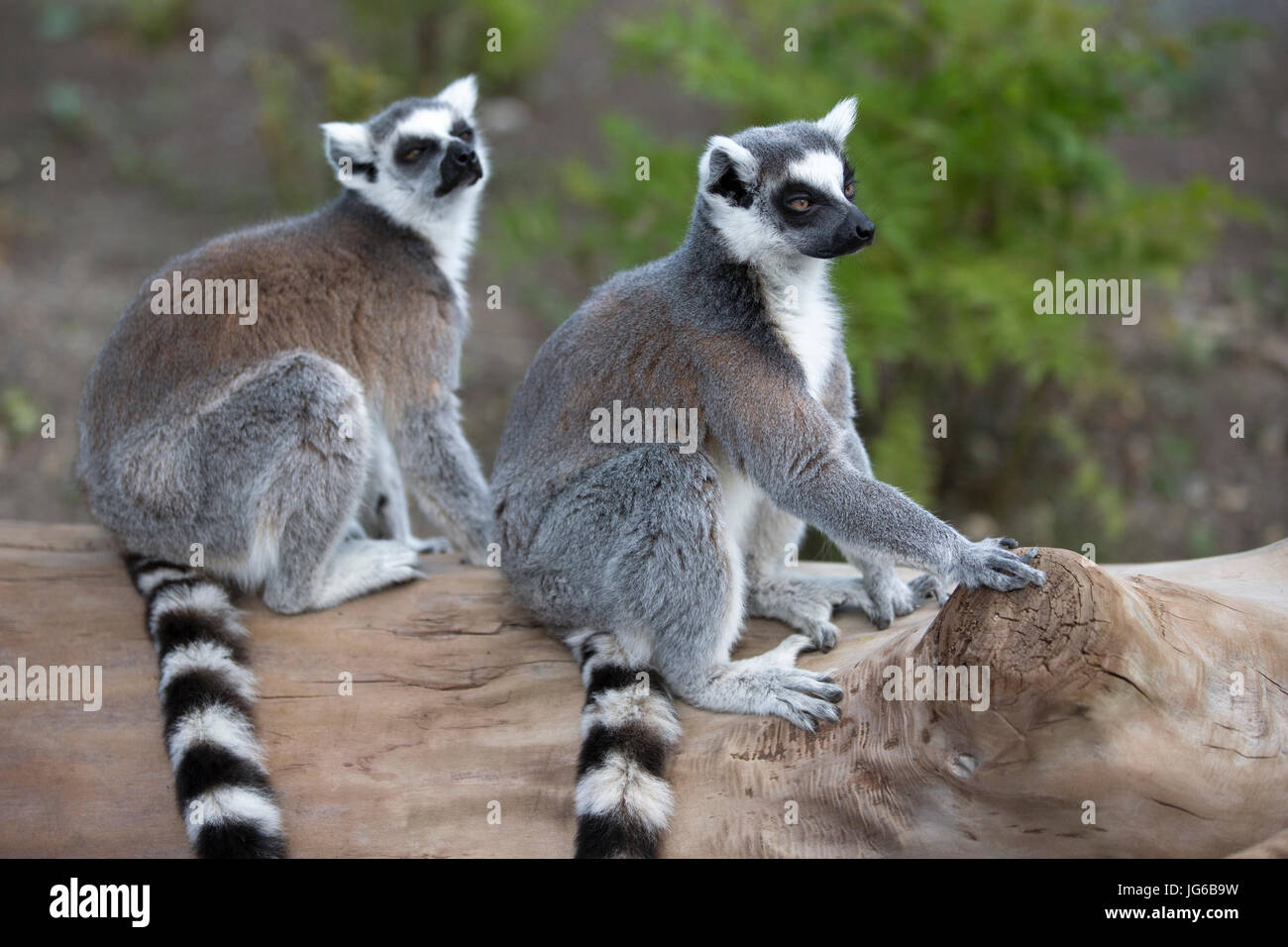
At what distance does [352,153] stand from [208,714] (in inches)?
98.9

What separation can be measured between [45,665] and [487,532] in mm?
1659

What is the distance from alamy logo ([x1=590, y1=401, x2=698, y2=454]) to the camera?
366cm

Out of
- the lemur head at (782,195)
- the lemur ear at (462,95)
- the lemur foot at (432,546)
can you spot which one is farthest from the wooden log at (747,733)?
the lemur ear at (462,95)

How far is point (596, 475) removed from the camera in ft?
12.2

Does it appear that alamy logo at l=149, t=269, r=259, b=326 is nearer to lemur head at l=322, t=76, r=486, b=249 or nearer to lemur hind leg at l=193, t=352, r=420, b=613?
lemur hind leg at l=193, t=352, r=420, b=613

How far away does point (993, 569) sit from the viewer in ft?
9.90

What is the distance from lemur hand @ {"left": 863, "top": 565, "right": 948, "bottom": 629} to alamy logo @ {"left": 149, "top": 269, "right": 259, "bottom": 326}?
8.31ft

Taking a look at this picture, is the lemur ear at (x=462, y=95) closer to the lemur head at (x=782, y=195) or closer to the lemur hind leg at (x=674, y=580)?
the lemur head at (x=782, y=195)

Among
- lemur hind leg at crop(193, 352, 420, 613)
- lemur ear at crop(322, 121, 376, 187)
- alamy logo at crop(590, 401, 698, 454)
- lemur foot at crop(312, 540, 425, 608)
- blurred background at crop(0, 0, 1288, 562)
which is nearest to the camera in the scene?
alamy logo at crop(590, 401, 698, 454)

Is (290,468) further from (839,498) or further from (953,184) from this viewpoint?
(953,184)

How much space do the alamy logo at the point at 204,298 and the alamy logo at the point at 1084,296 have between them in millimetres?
3875

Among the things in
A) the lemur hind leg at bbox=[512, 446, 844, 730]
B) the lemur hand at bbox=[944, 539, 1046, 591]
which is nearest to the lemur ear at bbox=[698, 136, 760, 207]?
the lemur hind leg at bbox=[512, 446, 844, 730]

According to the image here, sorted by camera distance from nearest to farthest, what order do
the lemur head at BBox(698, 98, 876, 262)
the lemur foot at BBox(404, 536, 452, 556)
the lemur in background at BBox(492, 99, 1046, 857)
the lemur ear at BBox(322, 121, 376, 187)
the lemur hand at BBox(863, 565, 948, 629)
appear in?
the lemur in background at BBox(492, 99, 1046, 857)
the lemur head at BBox(698, 98, 876, 262)
the lemur hand at BBox(863, 565, 948, 629)
the lemur ear at BBox(322, 121, 376, 187)
the lemur foot at BBox(404, 536, 452, 556)
